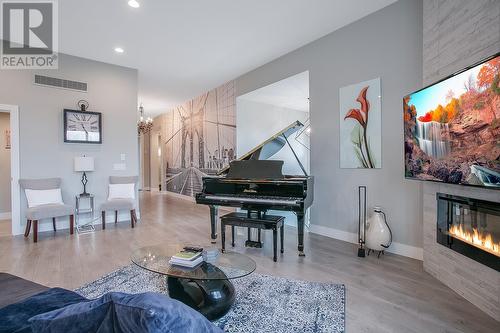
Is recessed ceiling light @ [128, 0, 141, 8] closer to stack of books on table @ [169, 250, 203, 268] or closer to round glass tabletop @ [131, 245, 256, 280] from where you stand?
round glass tabletop @ [131, 245, 256, 280]

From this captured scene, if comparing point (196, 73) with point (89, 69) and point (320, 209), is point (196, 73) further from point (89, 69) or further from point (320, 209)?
point (320, 209)

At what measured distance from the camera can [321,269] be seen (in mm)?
2895

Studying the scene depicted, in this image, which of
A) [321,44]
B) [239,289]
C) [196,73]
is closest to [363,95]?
[321,44]

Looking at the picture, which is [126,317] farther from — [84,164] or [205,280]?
[84,164]

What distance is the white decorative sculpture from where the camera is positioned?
10.6ft

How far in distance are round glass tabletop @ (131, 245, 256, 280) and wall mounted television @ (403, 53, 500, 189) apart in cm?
190

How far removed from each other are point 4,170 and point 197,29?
5.21m

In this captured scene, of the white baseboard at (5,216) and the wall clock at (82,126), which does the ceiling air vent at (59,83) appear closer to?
the wall clock at (82,126)

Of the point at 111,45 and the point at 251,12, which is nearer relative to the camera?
the point at 251,12

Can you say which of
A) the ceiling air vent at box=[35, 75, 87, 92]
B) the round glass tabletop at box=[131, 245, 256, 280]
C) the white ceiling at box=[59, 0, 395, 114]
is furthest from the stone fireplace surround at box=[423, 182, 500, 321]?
the ceiling air vent at box=[35, 75, 87, 92]

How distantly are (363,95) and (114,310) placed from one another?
387 centimetres

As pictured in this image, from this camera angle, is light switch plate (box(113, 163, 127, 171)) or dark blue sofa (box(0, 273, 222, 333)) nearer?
dark blue sofa (box(0, 273, 222, 333))

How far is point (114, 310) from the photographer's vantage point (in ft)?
2.25

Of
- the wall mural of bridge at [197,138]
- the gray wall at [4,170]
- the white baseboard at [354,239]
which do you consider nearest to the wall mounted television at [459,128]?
the white baseboard at [354,239]
